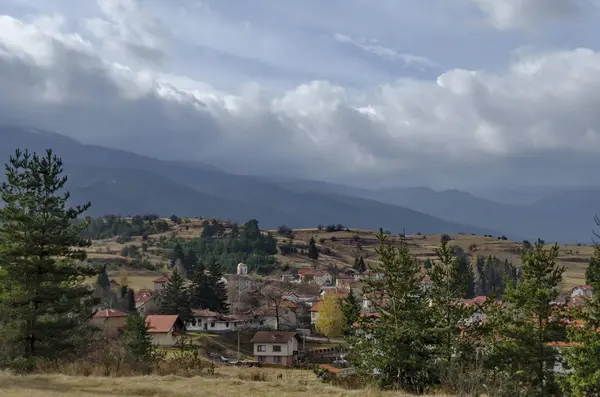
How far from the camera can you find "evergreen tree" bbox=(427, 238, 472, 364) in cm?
2220

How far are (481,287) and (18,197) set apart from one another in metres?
116

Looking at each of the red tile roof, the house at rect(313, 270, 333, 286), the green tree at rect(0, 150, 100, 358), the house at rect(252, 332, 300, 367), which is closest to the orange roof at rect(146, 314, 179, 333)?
the house at rect(252, 332, 300, 367)

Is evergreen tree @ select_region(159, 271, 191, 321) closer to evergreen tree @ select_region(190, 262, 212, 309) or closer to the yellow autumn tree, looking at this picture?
evergreen tree @ select_region(190, 262, 212, 309)

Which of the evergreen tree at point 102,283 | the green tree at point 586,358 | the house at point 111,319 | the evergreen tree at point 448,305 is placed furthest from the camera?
the evergreen tree at point 102,283

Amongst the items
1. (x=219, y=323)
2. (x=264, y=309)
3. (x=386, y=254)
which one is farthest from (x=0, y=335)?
(x=264, y=309)

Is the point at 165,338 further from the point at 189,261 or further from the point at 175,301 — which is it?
the point at 189,261

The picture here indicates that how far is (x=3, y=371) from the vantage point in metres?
20.6

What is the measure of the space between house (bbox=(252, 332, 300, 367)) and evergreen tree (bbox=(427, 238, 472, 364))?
156 ft

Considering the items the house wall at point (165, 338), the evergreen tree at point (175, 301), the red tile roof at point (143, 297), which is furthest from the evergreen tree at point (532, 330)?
the red tile roof at point (143, 297)

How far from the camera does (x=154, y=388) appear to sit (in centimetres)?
1741

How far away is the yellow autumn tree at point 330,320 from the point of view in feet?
275

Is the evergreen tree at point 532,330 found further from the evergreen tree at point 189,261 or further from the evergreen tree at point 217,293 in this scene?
the evergreen tree at point 189,261

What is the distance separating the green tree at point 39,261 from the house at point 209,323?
5784 cm


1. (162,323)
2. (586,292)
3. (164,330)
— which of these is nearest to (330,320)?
(162,323)
